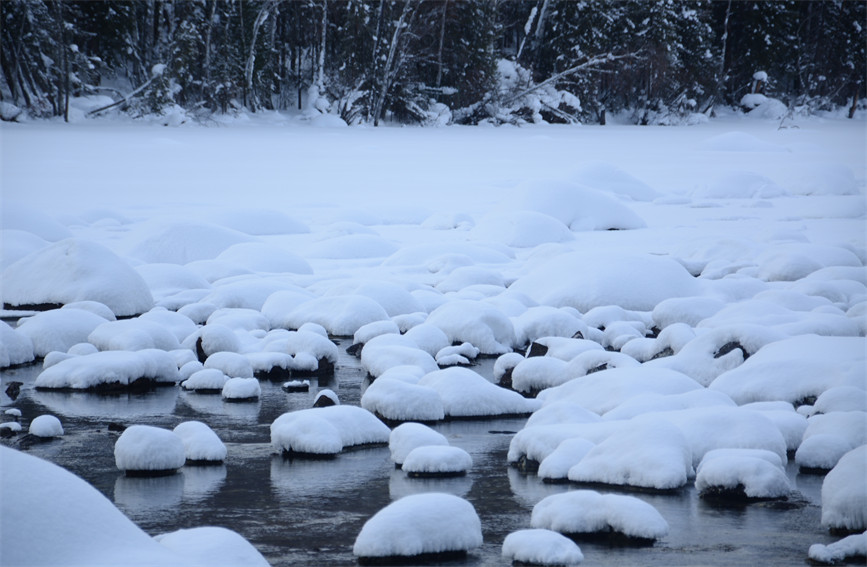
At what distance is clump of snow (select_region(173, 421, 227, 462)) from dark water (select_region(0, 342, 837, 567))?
6 cm

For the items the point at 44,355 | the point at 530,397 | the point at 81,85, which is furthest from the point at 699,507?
the point at 81,85

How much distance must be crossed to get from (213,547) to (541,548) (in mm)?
1046

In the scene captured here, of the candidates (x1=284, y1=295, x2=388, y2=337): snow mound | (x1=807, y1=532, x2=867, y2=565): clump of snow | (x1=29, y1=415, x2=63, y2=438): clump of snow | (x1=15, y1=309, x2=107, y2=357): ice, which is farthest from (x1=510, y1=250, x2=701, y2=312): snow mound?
(x1=807, y1=532, x2=867, y2=565): clump of snow

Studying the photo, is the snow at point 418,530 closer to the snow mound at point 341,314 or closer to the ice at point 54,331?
the ice at point 54,331

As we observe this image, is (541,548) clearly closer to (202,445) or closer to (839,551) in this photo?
(839,551)

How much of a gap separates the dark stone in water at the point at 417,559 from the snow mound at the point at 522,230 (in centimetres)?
810

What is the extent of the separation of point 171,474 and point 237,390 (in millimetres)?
1277

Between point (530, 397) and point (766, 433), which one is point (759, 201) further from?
point (766, 433)

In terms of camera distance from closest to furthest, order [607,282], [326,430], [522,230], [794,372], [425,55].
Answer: [326,430]
[794,372]
[607,282]
[522,230]
[425,55]

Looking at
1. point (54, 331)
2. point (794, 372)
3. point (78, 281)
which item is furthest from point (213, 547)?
point (78, 281)

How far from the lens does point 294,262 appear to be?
9.73 meters

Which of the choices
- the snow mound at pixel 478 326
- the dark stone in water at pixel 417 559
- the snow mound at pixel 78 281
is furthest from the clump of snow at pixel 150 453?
the snow mound at pixel 78 281

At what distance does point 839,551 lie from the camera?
3504 mm

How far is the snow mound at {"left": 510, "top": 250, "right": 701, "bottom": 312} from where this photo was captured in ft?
26.8
